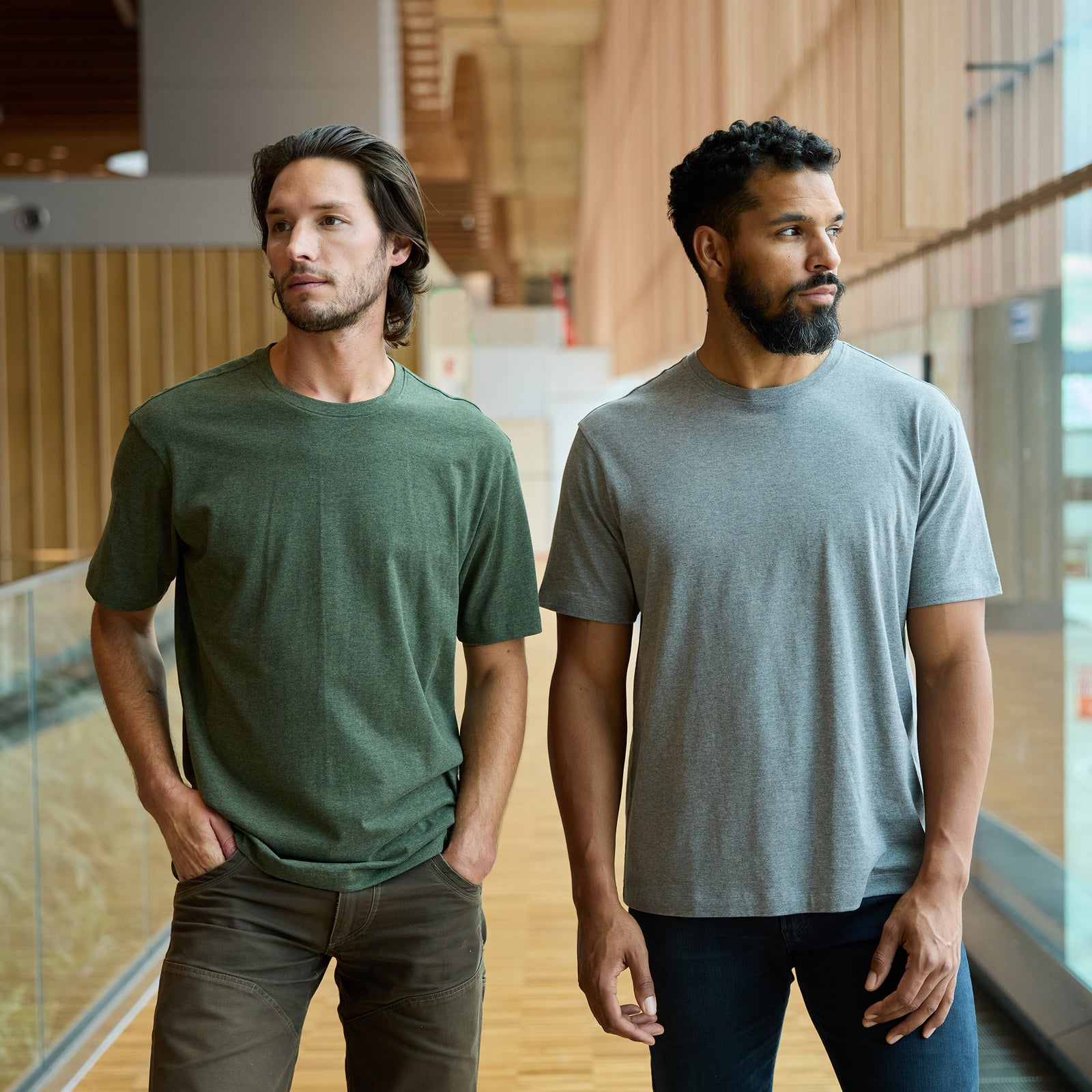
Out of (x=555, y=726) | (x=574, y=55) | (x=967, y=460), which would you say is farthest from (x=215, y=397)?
(x=574, y=55)

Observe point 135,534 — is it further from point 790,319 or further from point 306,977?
point 790,319

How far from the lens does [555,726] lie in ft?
5.24

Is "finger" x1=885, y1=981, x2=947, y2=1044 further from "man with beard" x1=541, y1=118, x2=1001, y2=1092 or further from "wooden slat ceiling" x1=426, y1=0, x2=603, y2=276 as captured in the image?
"wooden slat ceiling" x1=426, y1=0, x2=603, y2=276

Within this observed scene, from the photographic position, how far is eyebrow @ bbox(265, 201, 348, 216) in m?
1.59

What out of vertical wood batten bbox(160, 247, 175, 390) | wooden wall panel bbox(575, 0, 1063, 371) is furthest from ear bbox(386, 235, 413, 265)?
vertical wood batten bbox(160, 247, 175, 390)

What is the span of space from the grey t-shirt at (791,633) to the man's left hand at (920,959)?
52 mm

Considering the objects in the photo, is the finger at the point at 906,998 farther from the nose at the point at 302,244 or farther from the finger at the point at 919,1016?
the nose at the point at 302,244

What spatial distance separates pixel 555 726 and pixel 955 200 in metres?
2.47

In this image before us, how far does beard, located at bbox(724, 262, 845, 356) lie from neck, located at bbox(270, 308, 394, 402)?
477 millimetres

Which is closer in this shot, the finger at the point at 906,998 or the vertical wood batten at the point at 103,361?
the finger at the point at 906,998

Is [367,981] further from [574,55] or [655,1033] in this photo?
[574,55]

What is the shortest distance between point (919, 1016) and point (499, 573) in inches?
28.7

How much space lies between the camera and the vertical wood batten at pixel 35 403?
735 centimetres

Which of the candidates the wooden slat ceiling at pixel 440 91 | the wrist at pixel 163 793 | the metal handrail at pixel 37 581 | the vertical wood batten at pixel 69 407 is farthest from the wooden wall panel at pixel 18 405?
the wrist at pixel 163 793
